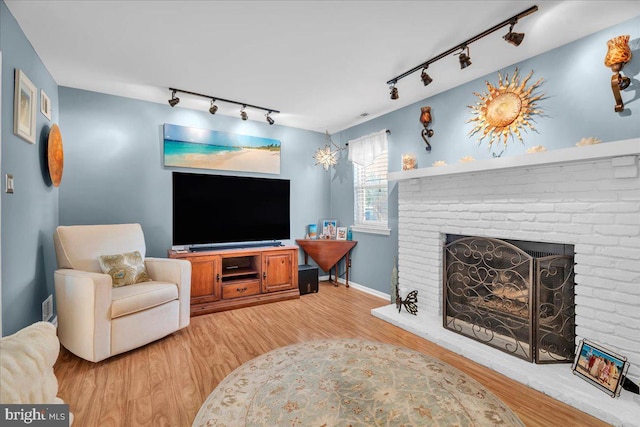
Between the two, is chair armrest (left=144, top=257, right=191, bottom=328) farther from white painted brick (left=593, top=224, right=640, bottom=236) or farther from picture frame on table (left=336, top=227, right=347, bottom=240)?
white painted brick (left=593, top=224, right=640, bottom=236)

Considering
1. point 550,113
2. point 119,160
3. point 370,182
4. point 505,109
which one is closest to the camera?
point 550,113

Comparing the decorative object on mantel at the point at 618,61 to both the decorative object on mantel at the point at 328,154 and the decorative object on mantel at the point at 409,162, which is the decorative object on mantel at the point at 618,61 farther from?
the decorative object on mantel at the point at 328,154

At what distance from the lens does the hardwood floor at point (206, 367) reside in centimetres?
166

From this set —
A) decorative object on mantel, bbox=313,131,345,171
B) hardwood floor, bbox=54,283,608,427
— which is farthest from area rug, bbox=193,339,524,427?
decorative object on mantel, bbox=313,131,345,171

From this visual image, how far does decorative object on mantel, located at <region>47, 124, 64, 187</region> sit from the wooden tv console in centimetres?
125

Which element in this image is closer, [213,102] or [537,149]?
[537,149]

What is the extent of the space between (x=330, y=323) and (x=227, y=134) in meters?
2.69

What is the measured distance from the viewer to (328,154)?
14.7ft

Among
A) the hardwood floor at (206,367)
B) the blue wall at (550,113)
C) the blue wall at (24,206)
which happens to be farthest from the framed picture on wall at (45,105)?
the blue wall at (550,113)

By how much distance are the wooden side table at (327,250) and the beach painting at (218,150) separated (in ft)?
3.84

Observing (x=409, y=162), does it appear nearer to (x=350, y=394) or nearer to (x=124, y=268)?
(x=350, y=394)

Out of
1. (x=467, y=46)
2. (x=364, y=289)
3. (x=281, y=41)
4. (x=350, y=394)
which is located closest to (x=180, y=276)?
(x=350, y=394)

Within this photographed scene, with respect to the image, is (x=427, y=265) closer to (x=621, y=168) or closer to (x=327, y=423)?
(x=621, y=168)

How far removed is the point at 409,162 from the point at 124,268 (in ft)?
9.98
